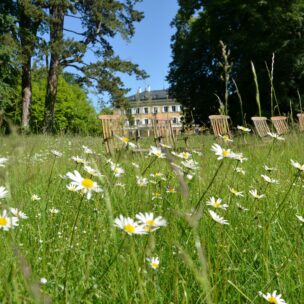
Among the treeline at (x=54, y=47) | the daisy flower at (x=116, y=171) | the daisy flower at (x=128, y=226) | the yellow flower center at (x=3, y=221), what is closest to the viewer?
the daisy flower at (x=128, y=226)

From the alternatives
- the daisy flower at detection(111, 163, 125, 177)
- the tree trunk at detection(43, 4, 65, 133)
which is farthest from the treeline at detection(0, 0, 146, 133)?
the daisy flower at detection(111, 163, 125, 177)

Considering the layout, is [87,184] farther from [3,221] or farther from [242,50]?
[242,50]

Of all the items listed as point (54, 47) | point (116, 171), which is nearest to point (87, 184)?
point (116, 171)

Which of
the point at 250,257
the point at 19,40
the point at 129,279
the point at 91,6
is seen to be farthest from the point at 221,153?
the point at 91,6

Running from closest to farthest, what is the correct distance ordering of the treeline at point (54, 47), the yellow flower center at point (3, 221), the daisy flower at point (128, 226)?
the daisy flower at point (128, 226), the yellow flower center at point (3, 221), the treeline at point (54, 47)

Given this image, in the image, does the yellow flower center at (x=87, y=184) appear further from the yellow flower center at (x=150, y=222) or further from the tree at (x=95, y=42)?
the tree at (x=95, y=42)

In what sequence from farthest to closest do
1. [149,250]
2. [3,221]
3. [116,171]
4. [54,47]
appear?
1. [54,47]
2. [116,171]
3. [3,221]
4. [149,250]

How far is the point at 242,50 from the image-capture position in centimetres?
1861

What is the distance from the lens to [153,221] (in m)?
0.82

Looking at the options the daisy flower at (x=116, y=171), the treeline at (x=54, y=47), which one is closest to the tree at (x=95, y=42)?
the treeline at (x=54, y=47)

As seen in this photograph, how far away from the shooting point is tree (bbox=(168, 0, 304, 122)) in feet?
57.1

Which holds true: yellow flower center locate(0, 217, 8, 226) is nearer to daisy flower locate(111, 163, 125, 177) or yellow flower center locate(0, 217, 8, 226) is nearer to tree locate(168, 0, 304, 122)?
daisy flower locate(111, 163, 125, 177)

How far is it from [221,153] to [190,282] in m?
0.38

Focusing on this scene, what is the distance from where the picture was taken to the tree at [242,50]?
17406 mm
